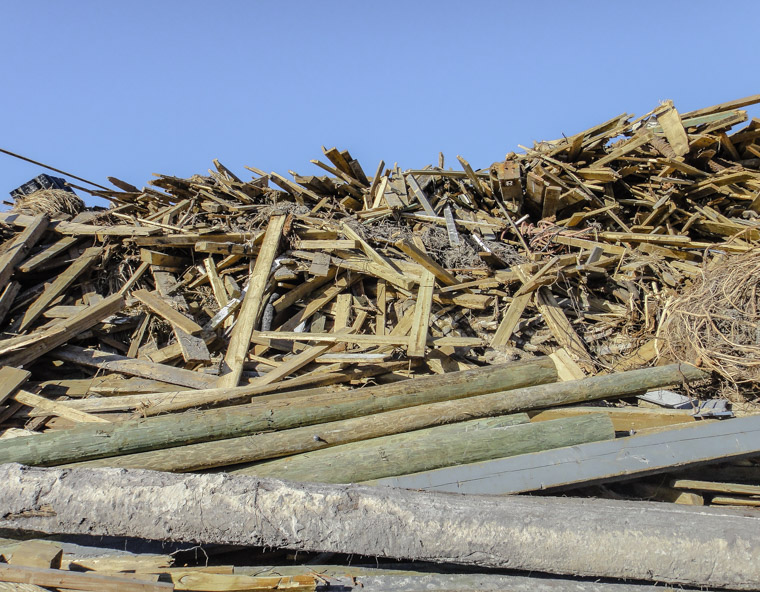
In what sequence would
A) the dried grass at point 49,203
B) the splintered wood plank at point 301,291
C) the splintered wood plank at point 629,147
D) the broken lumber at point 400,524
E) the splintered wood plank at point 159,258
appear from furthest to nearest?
1. the dried grass at point 49,203
2. the splintered wood plank at point 629,147
3. the splintered wood plank at point 159,258
4. the splintered wood plank at point 301,291
5. the broken lumber at point 400,524

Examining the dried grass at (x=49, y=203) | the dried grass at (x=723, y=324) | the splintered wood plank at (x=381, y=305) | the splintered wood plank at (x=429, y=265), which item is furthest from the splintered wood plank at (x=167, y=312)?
the dried grass at (x=723, y=324)

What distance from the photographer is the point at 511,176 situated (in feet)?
26.3

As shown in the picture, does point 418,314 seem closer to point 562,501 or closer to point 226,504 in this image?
point 562,501

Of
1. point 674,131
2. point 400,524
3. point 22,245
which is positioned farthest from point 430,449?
point 674,131

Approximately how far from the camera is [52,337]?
574cm

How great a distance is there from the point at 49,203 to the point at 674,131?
32.1ft

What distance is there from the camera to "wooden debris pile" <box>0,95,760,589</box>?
4.09 m

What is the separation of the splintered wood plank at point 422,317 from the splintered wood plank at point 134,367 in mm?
2075

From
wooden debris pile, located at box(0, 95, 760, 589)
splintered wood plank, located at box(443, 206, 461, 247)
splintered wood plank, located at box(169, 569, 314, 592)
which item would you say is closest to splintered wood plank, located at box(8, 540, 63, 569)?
splintered wood plank, located at box(169, 569, 314, 592)

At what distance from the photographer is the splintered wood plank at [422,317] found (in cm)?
551

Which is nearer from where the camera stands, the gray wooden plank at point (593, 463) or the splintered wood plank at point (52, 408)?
the gray wooden plank at point (593, 463)

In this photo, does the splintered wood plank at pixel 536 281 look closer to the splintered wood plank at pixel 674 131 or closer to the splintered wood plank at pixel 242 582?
the splintered wood plank at pixel 674 131

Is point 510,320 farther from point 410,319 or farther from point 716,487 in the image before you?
point 716,487

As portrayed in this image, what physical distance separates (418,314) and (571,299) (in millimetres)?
2155
